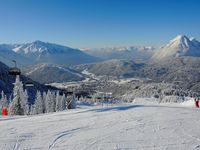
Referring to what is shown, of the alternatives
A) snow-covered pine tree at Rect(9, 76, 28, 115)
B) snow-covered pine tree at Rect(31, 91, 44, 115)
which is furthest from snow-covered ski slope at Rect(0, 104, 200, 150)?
snow-covered pine tree at Rect(31, 91, 44, 115)

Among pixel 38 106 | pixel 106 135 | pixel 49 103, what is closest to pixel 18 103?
pixel 38 106

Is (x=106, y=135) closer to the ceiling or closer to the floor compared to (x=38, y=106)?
closer to the ceiling

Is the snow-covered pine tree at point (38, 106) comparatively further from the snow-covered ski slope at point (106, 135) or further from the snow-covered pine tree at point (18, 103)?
the snow-covered ski slope at point (106, 135)

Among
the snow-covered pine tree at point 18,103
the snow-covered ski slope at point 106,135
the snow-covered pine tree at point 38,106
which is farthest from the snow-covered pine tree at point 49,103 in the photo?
the snow-covered ski slope at point 106,135

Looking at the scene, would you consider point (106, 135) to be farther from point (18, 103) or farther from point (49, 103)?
point (49, 103)

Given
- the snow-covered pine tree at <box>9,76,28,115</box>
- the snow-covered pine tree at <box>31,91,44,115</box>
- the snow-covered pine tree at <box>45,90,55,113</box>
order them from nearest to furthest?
the snow-covered pine tree at <box>9,76,28,115</box>
the snow-covered pine tree at <box>31,91,44,115</box>
the snow-covered pine tree at <box>45,90,55,113</box>

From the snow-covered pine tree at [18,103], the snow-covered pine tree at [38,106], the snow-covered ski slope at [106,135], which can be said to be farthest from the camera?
the snow-covered pine tree at [38,106]

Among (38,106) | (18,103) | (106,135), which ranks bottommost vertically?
(38,106)

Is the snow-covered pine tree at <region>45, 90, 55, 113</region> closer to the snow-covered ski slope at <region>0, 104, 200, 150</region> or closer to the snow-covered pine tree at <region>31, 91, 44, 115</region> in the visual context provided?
the snow-covered pine tree at <region>31, 91, 44, 115</region>

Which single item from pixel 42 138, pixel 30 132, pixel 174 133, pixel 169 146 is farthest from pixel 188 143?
pixel 30 132

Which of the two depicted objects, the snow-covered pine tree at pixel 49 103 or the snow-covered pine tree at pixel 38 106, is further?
the snow-covered pine tree at pixel 49 103

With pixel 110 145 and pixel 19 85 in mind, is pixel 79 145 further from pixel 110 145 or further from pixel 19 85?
pixel 19 85
